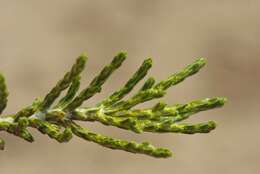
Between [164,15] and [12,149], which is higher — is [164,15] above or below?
above

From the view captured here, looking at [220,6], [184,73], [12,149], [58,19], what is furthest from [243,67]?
[184,73]

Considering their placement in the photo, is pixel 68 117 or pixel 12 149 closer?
pixel 68 117

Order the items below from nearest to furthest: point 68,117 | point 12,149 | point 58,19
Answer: point 68,117 < point 12,149 < point 58,19

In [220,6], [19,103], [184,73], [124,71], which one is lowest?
[184,73]

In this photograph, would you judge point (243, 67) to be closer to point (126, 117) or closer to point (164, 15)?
point (164, 15)

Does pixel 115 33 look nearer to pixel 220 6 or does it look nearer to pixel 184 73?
pixel 220 6

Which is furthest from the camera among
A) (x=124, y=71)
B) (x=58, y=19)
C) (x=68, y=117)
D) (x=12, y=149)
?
(x=58, y=19)
